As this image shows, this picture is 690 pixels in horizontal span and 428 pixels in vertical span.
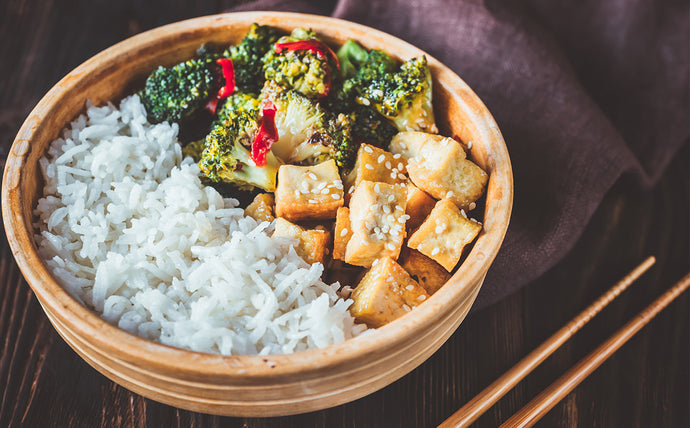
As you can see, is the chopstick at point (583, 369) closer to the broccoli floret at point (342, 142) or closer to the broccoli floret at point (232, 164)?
the broccoli floret at point (342, 142)

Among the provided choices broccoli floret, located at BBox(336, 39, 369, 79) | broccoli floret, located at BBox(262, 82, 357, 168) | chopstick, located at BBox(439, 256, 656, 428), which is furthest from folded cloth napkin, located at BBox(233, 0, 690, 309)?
broccoli floret, located at BBox(262, 82, 357, 168)

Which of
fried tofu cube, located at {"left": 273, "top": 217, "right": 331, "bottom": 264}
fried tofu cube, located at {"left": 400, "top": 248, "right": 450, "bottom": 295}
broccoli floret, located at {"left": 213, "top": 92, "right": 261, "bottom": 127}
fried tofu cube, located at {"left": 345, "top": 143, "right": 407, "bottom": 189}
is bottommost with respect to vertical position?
fried tofu cube, located at {"left": 273, "top": 217, "right": 331, "bottom": 264}

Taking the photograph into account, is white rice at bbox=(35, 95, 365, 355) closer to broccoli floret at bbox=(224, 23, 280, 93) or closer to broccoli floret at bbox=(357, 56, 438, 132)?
broccoli floret at bbox=(224, 23, 280, 93)

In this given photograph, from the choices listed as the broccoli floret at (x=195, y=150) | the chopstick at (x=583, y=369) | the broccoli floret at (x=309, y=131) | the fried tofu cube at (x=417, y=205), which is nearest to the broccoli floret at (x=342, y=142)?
the broccoli floret at (x=309, y=131)

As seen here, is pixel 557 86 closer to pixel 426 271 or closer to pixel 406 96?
pixel 406 96

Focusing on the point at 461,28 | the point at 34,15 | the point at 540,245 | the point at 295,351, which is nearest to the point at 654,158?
the point at 540,245
